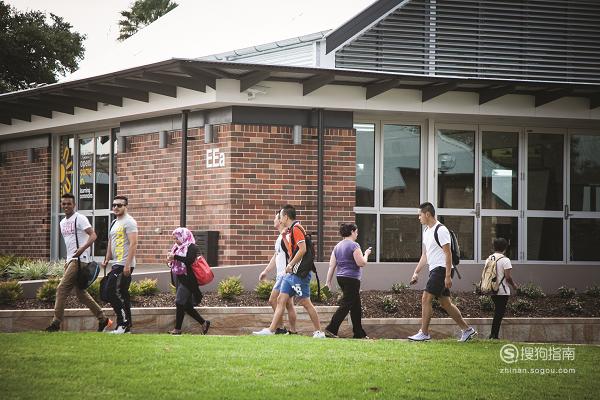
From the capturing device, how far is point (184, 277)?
1212 centimetres

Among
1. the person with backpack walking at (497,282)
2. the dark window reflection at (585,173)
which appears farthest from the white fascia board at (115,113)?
the dark window reflection at (585,173)

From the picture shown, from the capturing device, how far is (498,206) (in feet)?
59.1

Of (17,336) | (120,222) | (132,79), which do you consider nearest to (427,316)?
(120,222)

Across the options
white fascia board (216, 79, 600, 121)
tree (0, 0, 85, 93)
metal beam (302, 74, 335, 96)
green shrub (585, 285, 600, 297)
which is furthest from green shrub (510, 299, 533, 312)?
tree (0, 0, 85, 93)

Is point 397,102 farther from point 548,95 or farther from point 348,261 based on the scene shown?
point 348,261

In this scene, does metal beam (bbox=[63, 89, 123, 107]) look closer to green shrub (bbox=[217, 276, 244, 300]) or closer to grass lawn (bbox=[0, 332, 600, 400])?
green shrub (bbox=[217, 276, 244, 300])

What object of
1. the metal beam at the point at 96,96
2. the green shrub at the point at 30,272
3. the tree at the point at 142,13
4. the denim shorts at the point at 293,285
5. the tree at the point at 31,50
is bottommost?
the green shrub at the point at 30,272

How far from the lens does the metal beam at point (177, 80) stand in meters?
15.2

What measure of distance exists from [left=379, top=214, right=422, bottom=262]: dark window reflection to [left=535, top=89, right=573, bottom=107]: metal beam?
317cm

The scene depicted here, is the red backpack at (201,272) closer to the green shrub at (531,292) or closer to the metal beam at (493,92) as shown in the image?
the green shrub at (531,292)

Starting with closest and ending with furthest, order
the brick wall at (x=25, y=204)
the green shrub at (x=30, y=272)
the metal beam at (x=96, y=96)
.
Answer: the green shrub at (x=30, y=272) < the metal beam at (x=96, y=96) < the brick wall at (x=25, y=204)

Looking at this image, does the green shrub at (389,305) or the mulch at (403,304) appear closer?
the mulch at (403,304)

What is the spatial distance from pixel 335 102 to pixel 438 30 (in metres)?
2.82

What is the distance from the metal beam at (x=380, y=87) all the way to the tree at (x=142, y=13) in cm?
3310
